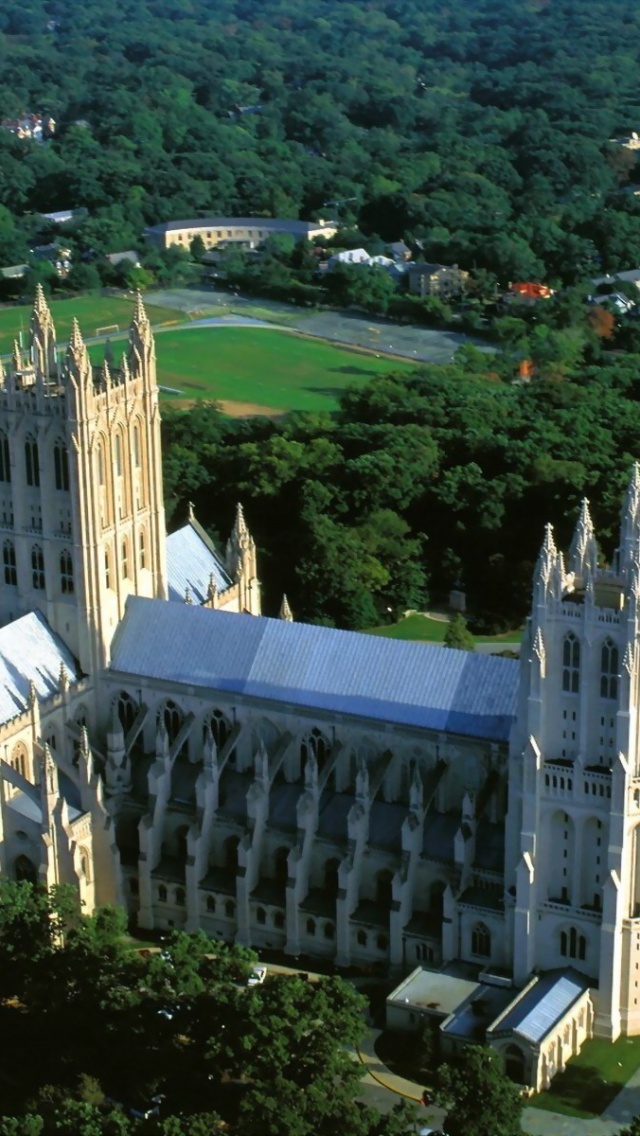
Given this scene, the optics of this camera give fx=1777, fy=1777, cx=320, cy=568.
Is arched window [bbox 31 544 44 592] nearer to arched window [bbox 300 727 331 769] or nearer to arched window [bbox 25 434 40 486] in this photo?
arched window [bbox 25 434 40 486]

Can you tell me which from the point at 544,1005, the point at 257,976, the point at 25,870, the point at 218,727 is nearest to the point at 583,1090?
the point at 544,1005

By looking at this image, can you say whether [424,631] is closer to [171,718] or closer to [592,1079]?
[171,718]

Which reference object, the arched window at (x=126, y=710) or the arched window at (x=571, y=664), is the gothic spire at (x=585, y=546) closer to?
the arched window at (x=571, y=664)

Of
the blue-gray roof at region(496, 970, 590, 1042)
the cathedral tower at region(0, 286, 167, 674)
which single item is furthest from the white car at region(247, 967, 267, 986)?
the cathedral tower at region(0, 286, 167, 674)

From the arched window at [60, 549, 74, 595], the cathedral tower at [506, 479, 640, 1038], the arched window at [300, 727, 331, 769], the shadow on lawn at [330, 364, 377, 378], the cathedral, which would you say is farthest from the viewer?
the shadow on lawn at [330, 364, 377, 378]

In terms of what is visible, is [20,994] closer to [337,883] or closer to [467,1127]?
[337,883]
